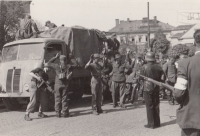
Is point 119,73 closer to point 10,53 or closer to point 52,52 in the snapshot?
point 52,52

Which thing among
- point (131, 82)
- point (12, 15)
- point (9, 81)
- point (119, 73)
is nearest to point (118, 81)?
point (119, 73)

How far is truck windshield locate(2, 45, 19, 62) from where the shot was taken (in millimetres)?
10770

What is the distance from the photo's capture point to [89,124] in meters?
8.11

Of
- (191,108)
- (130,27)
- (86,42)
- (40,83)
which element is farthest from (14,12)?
(130,27)

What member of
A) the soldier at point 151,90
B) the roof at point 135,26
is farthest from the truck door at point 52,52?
the roof at point 135,26

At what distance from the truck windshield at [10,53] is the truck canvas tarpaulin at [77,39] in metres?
1.35

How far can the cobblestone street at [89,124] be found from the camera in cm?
718

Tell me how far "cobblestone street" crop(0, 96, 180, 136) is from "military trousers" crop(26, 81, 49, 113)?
364mm

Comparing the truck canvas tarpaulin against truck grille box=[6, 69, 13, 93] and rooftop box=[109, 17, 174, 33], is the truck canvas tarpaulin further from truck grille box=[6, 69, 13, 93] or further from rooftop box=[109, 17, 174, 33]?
rooftop box=[109, 17, 174, 33]

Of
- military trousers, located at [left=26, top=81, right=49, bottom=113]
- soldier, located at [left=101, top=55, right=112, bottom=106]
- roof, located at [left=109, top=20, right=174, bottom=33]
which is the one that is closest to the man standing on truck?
military trousers, located at [left=26, top=81, right=49, bottom=113]

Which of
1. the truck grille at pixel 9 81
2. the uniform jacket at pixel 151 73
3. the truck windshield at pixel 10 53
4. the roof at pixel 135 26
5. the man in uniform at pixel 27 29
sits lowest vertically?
the truck grille at pixel 9 81

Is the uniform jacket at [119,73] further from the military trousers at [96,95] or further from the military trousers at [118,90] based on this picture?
the military trousers at [96,95]

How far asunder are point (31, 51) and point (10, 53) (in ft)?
3.30

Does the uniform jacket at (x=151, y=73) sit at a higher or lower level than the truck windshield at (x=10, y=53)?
lower
